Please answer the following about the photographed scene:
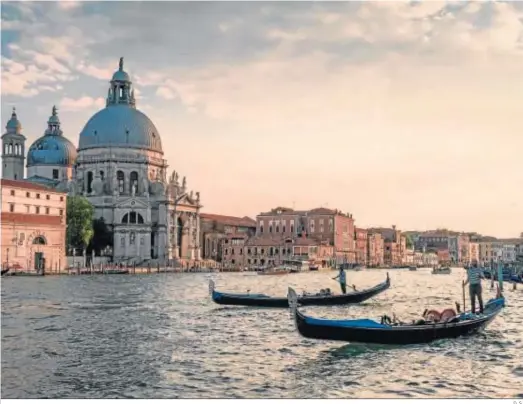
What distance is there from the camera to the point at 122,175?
6384 cm

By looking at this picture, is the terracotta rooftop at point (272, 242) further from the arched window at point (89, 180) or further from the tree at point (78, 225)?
the tree at point (78, 225)

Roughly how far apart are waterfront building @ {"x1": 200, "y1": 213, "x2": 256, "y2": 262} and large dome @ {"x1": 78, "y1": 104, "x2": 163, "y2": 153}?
11.1m

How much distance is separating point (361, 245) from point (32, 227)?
54.4 meters

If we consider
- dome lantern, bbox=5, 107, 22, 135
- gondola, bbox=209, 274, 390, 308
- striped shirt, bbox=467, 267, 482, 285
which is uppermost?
dome lantern, bbox=5, 107, 22, 135

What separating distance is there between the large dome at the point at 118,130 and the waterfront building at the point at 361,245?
3145 cm

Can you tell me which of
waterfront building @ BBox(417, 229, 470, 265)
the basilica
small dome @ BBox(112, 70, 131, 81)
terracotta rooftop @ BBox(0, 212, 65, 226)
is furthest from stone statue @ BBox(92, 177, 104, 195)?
waterfront building @ BBox(417, 229, 470, 265)

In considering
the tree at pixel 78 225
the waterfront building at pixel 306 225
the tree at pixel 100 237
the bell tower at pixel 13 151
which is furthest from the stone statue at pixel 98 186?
the waterfront building at pixel 306 225

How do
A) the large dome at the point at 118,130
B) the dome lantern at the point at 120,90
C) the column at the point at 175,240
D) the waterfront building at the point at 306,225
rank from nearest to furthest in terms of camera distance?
the column at the point at 175,240 < the large dome at the point at 118,130 < the dome lantern at the point at 120,90 < the waterfront building at the point at 306,225

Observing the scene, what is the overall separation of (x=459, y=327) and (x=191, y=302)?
11444 millimetres

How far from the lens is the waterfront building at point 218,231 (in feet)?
236

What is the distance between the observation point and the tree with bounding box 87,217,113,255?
5725cm

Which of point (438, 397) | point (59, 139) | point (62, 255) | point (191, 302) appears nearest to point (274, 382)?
point (438, 397)

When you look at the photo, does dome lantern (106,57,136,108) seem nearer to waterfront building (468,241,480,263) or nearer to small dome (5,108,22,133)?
small dome (5,108,22,133)

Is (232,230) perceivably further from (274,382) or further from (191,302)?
(274,382)
